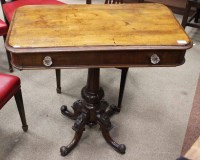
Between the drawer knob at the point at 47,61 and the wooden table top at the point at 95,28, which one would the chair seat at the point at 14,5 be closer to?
the wooden table top at the point at 95,28

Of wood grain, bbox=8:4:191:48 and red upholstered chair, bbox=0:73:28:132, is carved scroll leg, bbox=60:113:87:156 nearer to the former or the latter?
red upholstered chair, bbox=0:73:28:132

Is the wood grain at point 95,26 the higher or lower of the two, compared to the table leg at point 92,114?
higher

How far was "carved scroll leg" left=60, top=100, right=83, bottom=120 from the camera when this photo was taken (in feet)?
5.31

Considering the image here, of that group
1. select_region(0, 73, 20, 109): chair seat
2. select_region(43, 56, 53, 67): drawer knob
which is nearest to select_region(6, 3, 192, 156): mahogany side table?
select_region(43, 56, 53, 67): drawer knob

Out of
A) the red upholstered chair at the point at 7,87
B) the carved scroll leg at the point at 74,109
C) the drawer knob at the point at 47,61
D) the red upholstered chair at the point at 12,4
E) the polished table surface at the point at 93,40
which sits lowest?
the carved scroll leg at the point at 74,109

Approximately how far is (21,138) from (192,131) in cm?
116

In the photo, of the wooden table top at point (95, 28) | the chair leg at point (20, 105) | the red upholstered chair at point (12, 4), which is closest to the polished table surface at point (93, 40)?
the wooden table top at point (95, 28)

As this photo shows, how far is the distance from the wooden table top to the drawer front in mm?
33

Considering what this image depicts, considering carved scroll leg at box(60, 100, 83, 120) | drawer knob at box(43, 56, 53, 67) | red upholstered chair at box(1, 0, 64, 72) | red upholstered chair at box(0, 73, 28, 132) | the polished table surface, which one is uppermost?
the polished table surface

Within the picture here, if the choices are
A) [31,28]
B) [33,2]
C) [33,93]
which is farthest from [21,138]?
[33,2]

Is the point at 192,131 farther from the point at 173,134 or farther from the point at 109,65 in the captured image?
the point at 109,65

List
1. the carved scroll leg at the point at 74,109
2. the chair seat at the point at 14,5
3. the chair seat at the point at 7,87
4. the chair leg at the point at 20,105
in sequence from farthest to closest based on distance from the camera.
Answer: the chair seat at the point at 14,5 < the carved scroll leg at the point at 74,109 < the chair leg at the point at 20,105 < the chair seat at the point at 7,87

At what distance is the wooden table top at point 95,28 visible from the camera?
41.8 inches

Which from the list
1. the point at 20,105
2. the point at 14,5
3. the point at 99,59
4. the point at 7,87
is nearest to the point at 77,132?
the point at 20,105
